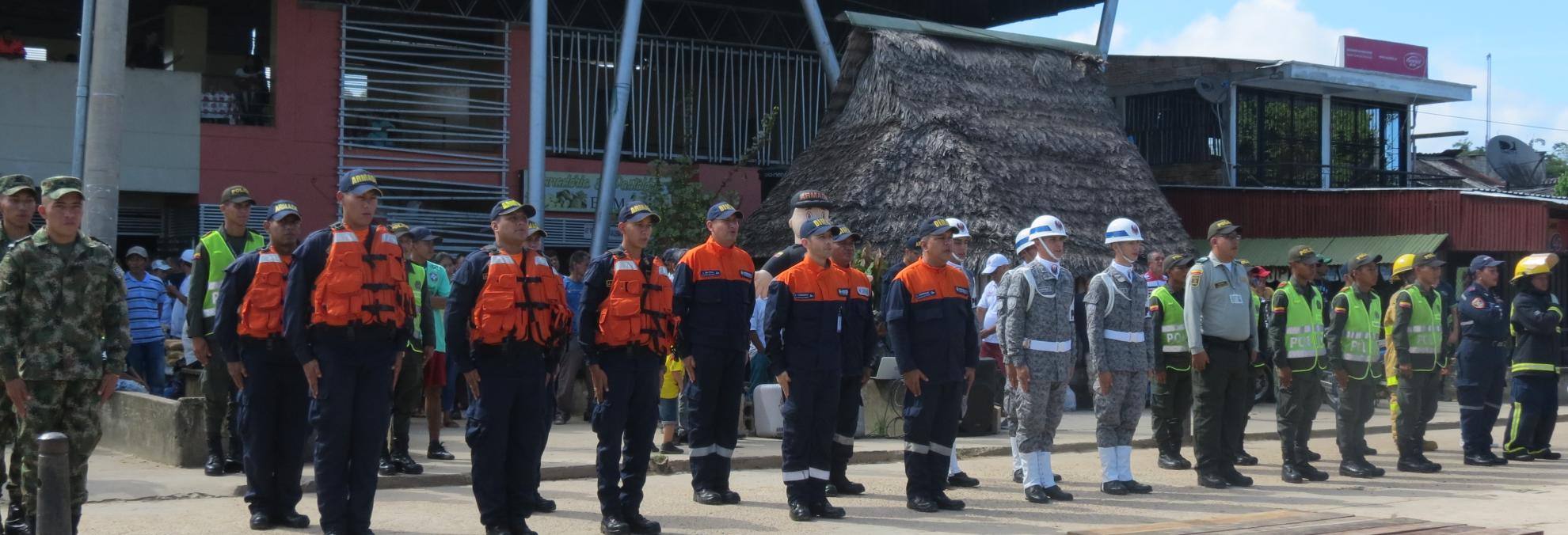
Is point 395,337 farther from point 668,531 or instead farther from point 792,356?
point 792,356

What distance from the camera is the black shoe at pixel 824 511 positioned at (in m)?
8.95

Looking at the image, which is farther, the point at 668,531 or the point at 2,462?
the point at 668,531

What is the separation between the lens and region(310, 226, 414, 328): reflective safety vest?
7.34 m

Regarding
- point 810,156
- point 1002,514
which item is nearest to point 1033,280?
point 1002,514

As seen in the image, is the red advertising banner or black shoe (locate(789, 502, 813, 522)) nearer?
black shoe (locate(789, 502, 813, 522))

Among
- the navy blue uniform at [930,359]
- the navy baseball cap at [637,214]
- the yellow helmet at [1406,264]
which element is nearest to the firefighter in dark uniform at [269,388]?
the navy baseball cap at [637,214]

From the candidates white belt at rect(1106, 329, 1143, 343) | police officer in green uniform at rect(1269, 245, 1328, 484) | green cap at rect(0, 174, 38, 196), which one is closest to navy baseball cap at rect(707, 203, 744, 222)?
white belt at rect(1106, 329, 1143, 343)

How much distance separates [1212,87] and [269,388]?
67.0ft

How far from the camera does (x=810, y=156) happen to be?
852 inches

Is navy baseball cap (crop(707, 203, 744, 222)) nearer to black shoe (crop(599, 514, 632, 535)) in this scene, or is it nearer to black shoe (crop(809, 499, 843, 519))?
black shoe (crop(809, 499, 843, 519))

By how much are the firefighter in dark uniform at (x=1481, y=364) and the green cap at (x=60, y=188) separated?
11095 millimetres

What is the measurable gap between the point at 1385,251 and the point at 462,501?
1703 cm

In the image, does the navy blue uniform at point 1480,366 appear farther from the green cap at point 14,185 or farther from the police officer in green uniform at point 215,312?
the green cap at point 14,185

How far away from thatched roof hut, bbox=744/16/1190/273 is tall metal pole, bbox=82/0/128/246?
9.28 m
